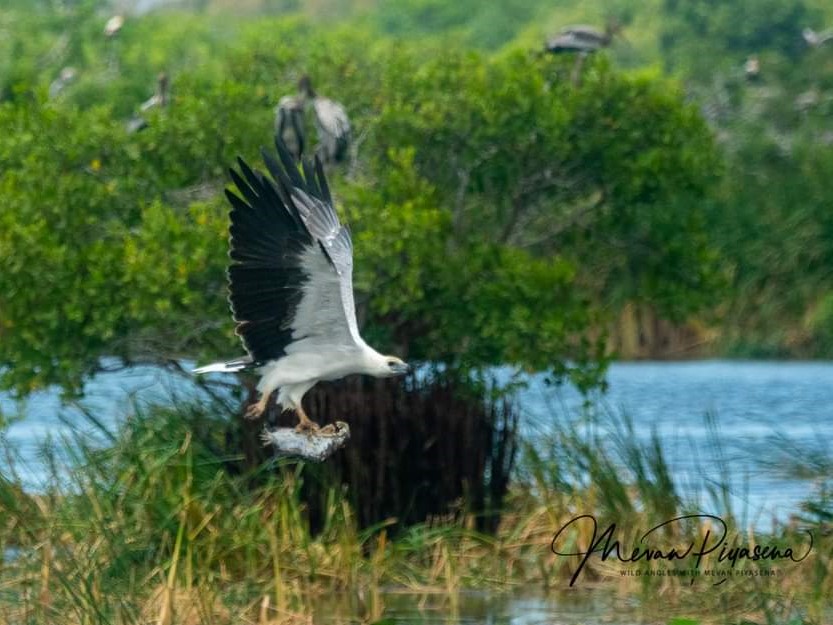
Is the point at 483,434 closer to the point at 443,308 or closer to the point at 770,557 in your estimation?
the point at 443,308

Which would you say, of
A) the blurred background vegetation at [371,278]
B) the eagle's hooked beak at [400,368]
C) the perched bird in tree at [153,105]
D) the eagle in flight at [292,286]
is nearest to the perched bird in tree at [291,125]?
the blurred background vegetation at [371,278]

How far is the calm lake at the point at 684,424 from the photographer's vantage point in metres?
11.8

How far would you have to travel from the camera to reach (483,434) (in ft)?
42.4

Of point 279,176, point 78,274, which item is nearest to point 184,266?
point 78,274

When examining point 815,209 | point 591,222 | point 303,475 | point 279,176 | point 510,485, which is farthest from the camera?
point 815,209

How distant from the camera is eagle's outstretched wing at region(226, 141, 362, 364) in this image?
8.88 metres

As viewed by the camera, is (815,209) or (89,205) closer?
(89,205)

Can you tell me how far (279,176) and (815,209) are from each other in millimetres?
23487

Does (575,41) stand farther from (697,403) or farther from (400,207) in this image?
(697,403)

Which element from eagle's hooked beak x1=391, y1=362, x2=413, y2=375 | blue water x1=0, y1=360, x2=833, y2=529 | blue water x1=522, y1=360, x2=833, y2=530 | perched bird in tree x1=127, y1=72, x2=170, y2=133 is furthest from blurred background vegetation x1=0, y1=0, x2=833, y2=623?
blue water x1=522, y1=360, x2=833, y2=530

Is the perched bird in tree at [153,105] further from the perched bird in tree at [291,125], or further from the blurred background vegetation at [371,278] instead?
the perched bird in tree at [291,125]

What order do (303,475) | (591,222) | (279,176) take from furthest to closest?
1. (591,222)
2. (303,475)
3. (279,176)

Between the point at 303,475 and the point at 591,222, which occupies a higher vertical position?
the point at 591,222

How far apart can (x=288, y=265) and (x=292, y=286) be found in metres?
0.11
